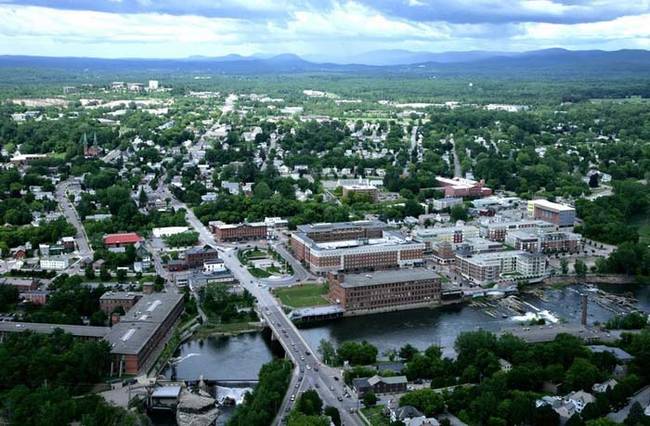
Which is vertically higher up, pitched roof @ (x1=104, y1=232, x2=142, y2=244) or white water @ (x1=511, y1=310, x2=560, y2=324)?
pitched roof @ (x1=104, y1=232, x2=142, y2=244)

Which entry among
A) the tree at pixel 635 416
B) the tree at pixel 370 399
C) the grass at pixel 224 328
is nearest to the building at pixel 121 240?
the grass at pixel 224 328

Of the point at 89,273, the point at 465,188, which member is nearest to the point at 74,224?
the point at 89,273

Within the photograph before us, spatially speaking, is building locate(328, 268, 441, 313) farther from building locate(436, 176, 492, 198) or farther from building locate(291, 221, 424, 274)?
building locate(436, 176, 492, 198)

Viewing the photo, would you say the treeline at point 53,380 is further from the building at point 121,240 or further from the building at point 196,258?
the building at point 121,240

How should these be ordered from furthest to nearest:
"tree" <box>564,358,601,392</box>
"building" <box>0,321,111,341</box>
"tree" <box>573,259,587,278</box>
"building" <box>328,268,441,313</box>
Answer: "tree" <box>573,259,587,278</box>
"building" <box>328,268,441,313</box>
"building" <box>0,321,111,341</box>
"tree" <box>564,358,601,392</box>

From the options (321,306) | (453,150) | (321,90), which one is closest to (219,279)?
(321,306)

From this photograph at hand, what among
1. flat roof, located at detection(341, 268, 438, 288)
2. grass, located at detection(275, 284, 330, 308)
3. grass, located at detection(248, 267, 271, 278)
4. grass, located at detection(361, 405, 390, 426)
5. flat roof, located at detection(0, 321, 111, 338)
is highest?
flat roof, located at detection(341, 268, 438, 288)

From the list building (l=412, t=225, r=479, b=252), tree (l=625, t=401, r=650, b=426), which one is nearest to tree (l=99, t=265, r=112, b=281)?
building (l=412, t=225, r=479, b=252)
